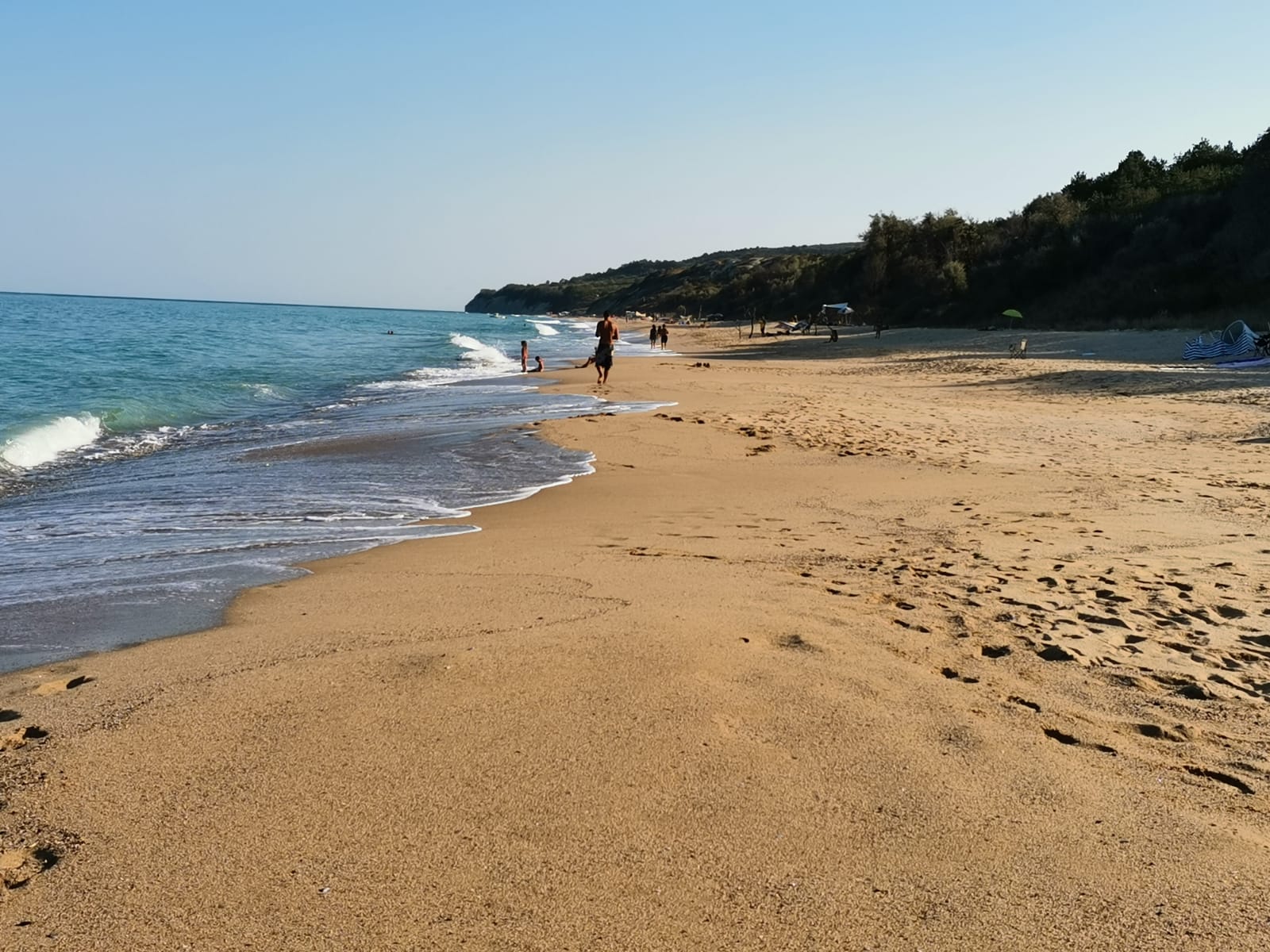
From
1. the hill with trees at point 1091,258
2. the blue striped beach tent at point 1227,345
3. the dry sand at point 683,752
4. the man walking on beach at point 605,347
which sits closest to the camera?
the dry sand at point 683,752

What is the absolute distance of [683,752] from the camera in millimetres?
3389

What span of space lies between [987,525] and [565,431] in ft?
25.2

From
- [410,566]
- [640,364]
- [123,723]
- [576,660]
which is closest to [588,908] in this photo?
[576,660]

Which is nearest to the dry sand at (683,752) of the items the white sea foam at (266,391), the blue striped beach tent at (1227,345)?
the blue striped beach tent at (1227,345)

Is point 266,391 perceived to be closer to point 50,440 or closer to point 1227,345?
point 50,440

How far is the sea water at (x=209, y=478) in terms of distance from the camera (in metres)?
6.00

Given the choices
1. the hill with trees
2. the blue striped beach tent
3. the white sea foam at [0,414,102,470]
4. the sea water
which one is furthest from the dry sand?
the hill with trees

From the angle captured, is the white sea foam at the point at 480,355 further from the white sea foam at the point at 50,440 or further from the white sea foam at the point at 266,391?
the white sea foam at the point at 50,440

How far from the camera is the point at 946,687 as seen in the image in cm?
405

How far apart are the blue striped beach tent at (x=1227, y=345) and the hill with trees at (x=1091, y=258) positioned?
8.45 m

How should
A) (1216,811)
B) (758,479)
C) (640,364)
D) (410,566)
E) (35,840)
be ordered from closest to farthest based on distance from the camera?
(35,840) → (1216,811) → (410,566) → (758,479) → (640,364)

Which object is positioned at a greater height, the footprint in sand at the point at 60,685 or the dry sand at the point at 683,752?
the dry sand at the point at 683,752

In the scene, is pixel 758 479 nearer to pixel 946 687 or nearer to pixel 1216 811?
pixel 946 687

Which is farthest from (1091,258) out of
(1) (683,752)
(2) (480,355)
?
(1) (683,752)
